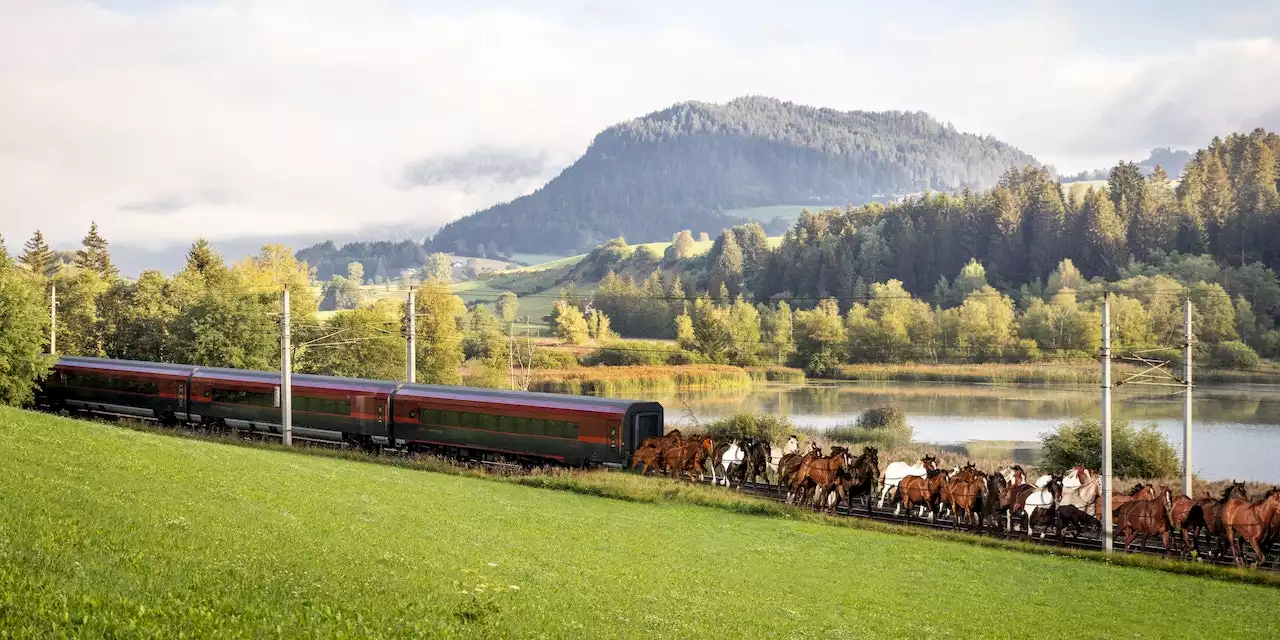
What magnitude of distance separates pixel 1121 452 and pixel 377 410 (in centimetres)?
3061

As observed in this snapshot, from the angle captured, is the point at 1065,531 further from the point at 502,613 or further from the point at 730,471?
the point at 502,613

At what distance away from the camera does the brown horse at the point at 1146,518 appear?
2648 centimetres

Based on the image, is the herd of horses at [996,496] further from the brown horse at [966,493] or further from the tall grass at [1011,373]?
the tall grass at [1011,373]

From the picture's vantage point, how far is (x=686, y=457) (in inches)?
1433

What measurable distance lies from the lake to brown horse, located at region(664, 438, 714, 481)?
24.5 meters

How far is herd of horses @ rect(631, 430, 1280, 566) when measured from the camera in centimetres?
2566

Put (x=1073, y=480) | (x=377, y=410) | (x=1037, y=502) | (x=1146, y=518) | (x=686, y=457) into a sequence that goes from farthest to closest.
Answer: (x=377, y=410), (x=686, y=457), (x=1073, y=480), (x=1037, y=502), (x=1146, y=518)

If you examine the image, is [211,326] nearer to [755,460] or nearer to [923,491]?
[755,460]

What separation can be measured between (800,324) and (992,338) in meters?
23.8

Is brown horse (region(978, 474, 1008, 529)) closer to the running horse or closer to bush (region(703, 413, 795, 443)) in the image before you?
the running horse

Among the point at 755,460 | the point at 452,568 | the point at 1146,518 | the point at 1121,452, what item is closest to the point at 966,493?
the point at 1146,518

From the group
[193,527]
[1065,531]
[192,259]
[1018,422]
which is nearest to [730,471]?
[1065,531]

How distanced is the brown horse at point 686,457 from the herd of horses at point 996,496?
0.11ft

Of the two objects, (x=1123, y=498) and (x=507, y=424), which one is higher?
(x=507, y=424)
